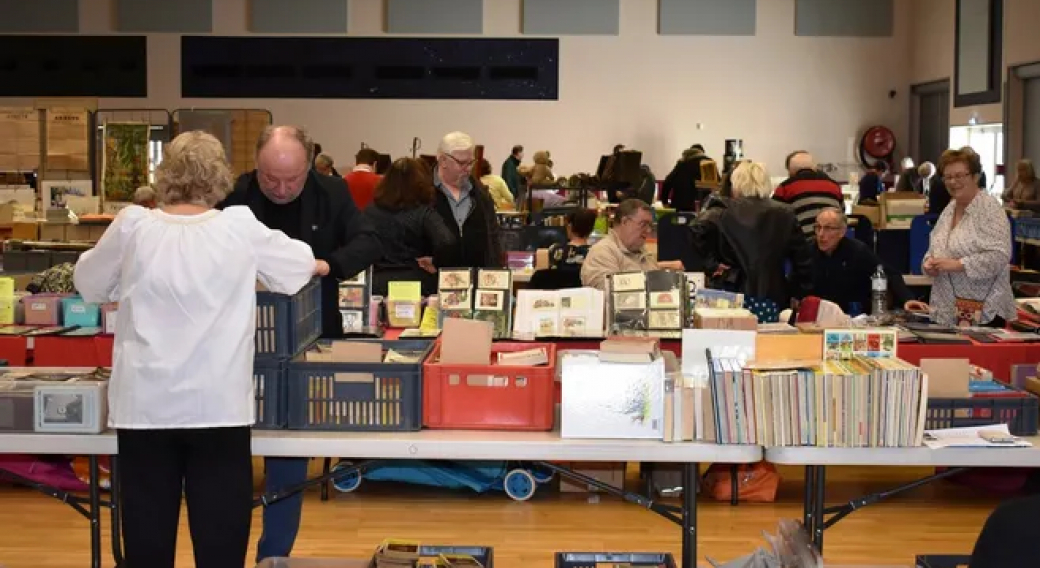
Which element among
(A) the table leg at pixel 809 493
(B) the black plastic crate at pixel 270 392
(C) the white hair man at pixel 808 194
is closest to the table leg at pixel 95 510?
(B) the black plastic crate at pixel 270 392

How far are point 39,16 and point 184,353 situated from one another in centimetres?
1742

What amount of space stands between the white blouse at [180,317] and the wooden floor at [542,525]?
75.8 inches

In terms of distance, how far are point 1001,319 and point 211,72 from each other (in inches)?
585

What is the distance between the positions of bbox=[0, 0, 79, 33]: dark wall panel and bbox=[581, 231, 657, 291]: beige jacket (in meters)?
14.8

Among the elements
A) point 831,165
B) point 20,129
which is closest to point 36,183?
point 20,129

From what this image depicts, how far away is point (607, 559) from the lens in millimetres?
3773

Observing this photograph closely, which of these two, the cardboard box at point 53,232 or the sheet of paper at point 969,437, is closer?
the sheet of paper at point 969,437

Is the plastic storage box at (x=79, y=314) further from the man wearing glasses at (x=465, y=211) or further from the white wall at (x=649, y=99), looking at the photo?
the white wall at (x=649, y=99)

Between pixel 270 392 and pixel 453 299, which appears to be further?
pixel 453 299

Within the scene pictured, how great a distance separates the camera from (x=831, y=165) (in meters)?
18.9

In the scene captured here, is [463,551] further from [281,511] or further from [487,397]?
[281,511]

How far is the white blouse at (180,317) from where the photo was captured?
→ 3125 millimetres

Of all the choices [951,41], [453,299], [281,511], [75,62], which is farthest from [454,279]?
[75,62]

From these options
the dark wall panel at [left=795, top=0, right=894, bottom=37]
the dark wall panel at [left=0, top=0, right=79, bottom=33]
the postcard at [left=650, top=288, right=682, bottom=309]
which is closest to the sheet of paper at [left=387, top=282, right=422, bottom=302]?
the postcard at [left=650, top=288, right=682, bottom=309]
